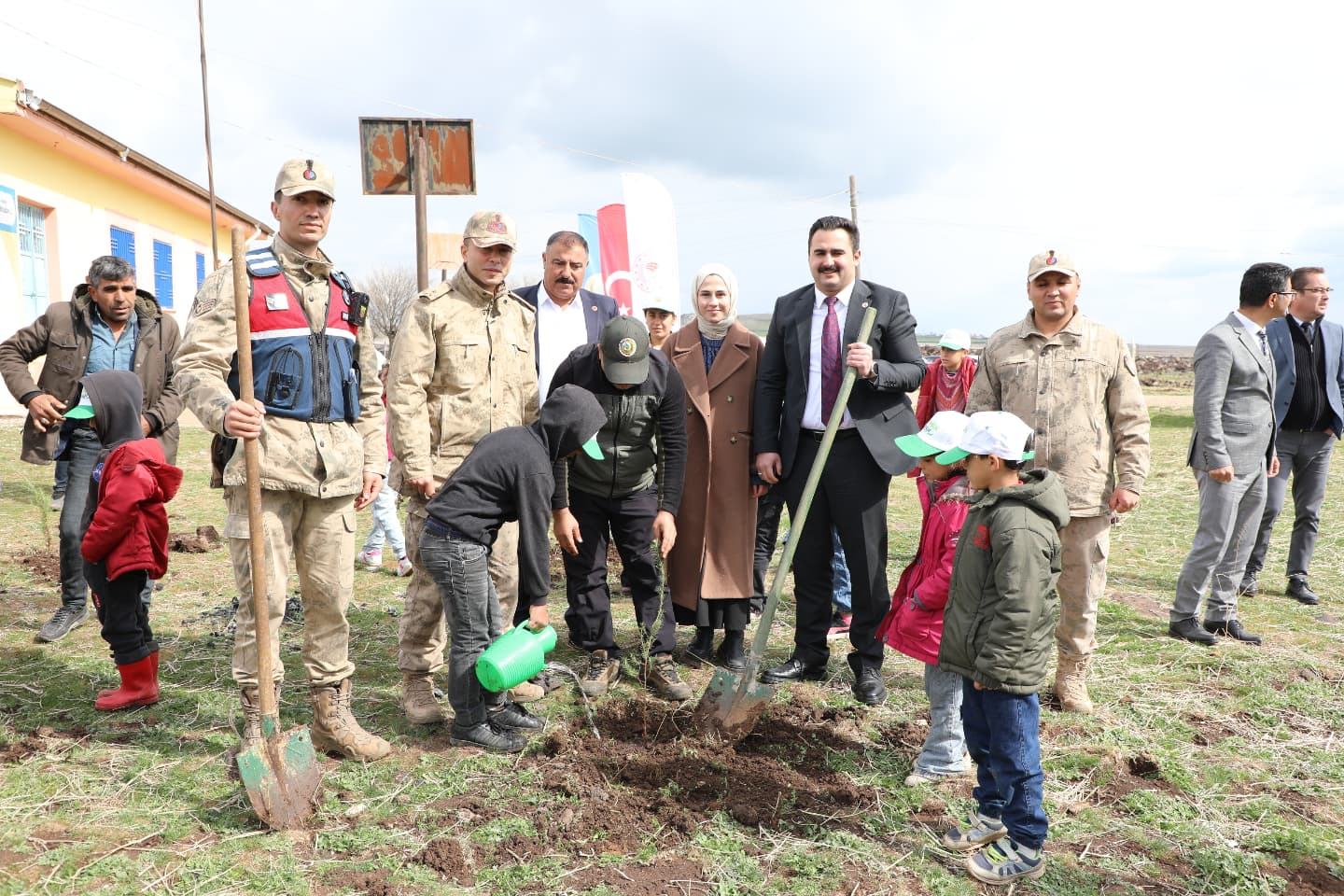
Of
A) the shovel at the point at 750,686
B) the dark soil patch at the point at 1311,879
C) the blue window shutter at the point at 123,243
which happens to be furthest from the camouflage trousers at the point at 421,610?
the blue window shutter at the point at 123,243

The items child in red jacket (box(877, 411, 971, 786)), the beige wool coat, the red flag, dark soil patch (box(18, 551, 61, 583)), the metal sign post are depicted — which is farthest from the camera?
the red flag

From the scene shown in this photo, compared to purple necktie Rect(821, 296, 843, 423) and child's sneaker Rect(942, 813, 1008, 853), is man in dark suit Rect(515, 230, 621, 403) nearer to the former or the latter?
purple necktie Rect(821, 296, 843, 423)

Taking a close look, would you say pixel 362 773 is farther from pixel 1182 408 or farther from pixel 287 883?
pixel 1182 408

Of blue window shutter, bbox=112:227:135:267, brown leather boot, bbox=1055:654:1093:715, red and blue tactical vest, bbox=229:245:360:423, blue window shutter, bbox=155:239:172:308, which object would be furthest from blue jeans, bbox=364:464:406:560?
blue window shutter, bbox=155:239:172:308

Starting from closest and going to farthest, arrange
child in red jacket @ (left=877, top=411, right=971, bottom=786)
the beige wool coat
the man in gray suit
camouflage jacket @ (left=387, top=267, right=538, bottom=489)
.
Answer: child in red jacket @ (left=877, top=411, right=971, bottom=786)
camouflage jacket @ (left=387, top=267, right=538, bottom=489)
the beige wool coat
the man in gray suit

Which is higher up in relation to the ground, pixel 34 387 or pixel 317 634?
pixel 34 387

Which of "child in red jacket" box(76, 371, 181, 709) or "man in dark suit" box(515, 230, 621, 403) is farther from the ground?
"man in dark suit" box(515, 230, 621, 403)

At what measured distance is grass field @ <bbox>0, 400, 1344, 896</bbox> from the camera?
2871 millimetres

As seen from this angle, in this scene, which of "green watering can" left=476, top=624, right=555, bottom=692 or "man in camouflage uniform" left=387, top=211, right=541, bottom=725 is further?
"man in camouflage uniform" left=387, top=211, right=541, bottom=725

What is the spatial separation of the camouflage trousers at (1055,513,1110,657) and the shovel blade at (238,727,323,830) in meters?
3.44

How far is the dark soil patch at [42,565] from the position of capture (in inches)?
242

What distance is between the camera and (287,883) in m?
2.75

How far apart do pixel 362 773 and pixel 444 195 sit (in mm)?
5117

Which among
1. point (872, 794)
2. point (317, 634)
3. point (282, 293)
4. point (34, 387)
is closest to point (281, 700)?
point (317, 634)
